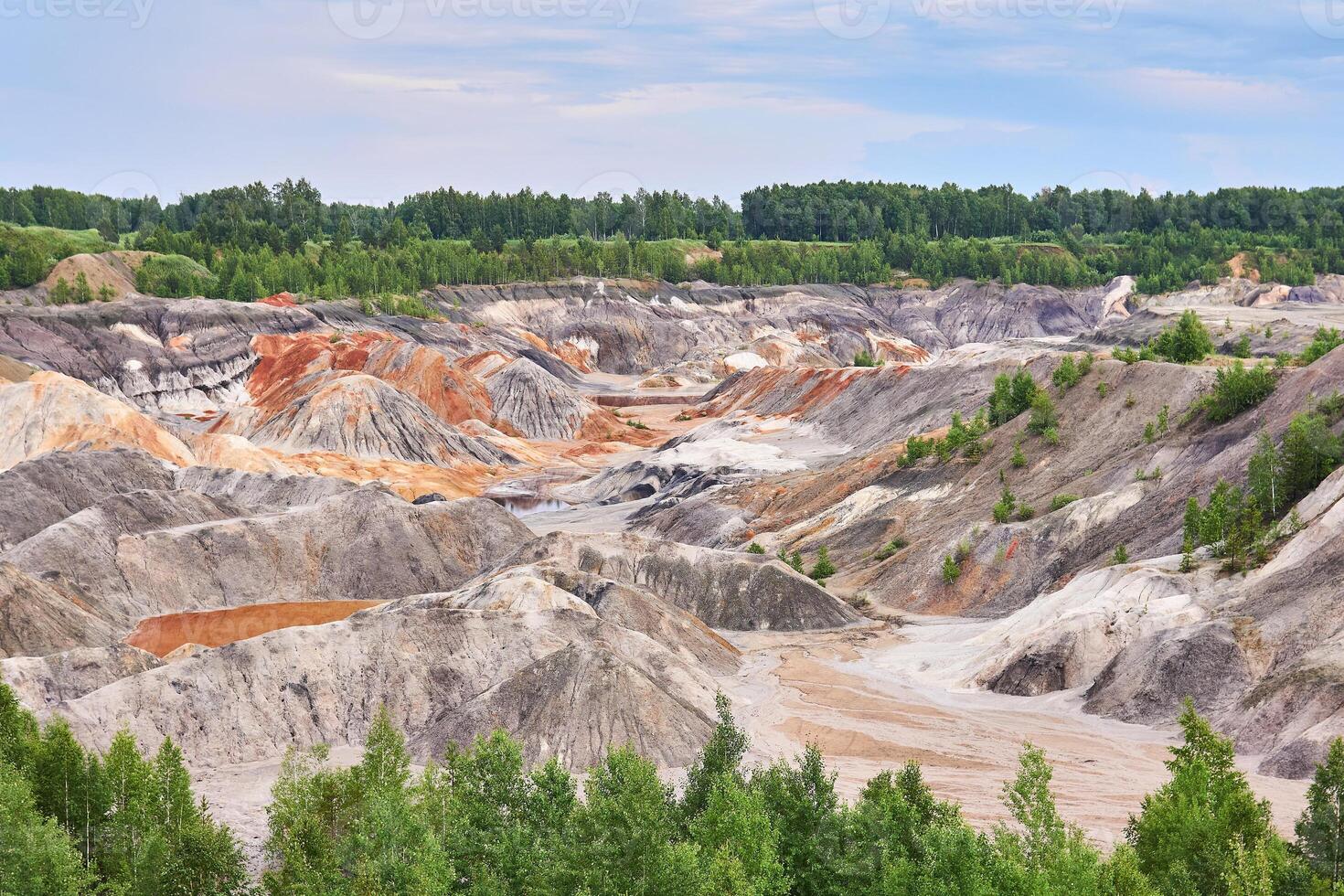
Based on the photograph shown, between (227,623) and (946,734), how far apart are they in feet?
108

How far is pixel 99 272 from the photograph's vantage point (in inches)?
5856

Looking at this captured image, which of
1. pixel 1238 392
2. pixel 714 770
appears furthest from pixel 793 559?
pixel 714 770

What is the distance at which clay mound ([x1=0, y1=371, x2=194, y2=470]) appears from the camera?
295 feet

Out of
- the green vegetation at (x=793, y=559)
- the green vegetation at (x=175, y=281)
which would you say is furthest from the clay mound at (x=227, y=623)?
the green vegetation at (x=175, y=281)

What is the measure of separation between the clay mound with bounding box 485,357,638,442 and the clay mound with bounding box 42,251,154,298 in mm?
46767

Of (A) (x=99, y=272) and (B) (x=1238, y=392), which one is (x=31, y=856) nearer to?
(B) (x=1238, y=392)

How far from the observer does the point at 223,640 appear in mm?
57562

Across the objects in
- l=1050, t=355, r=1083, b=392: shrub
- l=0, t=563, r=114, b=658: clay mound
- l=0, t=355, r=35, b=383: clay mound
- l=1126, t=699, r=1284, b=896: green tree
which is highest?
l=1050, t=355, r=1083, b=392: shrub

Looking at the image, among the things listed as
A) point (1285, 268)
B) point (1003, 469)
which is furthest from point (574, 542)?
point (1285, 268)

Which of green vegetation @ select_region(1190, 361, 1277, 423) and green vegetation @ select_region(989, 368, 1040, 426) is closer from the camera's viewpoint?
green vegetation @ select_region(1190, 361, 1277, 423)

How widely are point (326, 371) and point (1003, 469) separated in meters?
67.3

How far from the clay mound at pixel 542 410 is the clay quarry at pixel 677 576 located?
1.76 ft

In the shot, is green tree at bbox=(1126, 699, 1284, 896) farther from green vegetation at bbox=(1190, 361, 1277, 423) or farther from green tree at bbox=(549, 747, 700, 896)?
green vegetation at bbox=(1190, 361, 1277, 423)

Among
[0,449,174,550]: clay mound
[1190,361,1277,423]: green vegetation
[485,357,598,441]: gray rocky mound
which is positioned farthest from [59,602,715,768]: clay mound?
[485,357,598,441]: gray rocky mound
